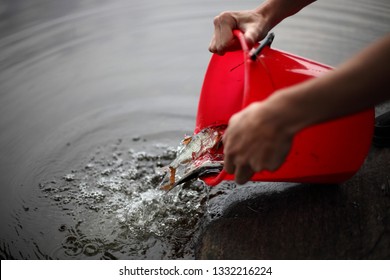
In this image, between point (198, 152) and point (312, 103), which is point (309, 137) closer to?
point (312, 103)

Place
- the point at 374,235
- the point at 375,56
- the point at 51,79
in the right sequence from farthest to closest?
the point at 51,79, the point at 374,235, the point at 375,56

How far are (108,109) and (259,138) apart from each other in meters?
1.92

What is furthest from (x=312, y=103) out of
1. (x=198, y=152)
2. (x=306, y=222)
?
(x=198, y=152)

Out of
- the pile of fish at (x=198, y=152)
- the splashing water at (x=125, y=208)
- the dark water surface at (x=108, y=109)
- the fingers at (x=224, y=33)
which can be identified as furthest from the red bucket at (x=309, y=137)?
the dark water surface at (x=108, y=109)

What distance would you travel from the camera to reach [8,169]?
2.29 metres

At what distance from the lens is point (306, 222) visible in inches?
64.1

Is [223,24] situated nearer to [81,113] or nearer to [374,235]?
[374,235]

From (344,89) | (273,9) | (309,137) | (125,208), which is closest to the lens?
(344,89)

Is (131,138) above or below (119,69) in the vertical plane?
below

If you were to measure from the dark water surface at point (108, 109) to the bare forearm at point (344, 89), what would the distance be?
39.1 inches

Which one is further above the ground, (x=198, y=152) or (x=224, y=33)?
(x=224, y=33)

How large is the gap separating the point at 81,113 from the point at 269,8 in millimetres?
1587

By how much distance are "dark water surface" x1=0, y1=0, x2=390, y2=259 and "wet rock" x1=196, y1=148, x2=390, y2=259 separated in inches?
7.4
